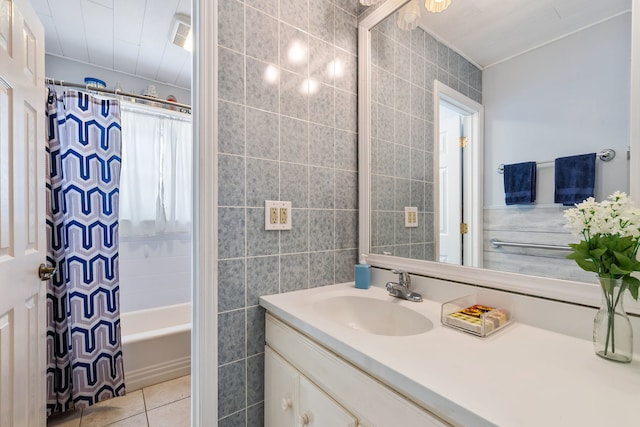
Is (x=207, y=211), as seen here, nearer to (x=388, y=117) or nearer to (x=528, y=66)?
(x=388, y=117)

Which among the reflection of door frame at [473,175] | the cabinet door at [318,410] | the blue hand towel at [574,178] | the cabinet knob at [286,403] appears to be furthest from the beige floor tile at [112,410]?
the blue hand towel at [574,178]

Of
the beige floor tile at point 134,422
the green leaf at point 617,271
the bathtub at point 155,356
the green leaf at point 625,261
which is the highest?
the green leaf at point 625,261

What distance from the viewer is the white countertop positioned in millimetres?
475

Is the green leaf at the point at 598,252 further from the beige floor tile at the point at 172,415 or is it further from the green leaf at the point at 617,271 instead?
the beige floor tile at the point at 172,415

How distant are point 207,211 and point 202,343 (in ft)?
1.55

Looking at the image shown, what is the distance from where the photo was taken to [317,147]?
133cm

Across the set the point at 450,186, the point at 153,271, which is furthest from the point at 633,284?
the point at 153,271

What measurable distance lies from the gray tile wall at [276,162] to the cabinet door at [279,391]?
55 mm

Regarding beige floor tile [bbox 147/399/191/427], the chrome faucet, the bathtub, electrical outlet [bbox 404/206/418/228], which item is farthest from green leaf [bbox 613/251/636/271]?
the bathtub

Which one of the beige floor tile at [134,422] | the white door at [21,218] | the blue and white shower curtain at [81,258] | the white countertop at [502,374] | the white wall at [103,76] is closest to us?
the white countertop at [502,374]

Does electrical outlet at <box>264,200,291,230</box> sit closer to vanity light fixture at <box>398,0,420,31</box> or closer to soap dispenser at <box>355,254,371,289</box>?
soap dispenser at <box>355,254,371,289</box>

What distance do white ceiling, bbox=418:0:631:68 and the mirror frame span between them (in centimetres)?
11

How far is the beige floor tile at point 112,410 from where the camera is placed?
160 cm

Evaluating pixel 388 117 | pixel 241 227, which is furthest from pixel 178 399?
pixel 388 117
